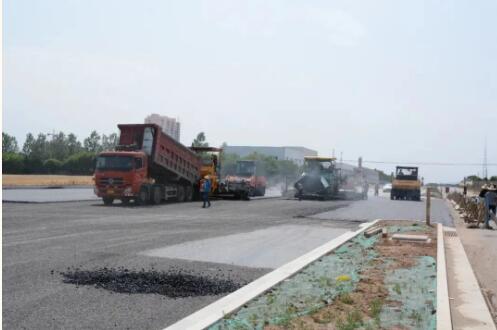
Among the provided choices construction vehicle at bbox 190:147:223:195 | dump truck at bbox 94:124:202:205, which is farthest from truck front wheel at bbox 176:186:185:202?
construction vehicle at bbox 190:147:223:195

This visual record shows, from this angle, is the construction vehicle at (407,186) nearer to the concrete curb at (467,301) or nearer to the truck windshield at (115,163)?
the truck windshield at (115,163)

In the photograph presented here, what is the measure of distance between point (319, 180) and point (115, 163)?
589 inches

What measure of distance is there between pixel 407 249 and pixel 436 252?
0.62 metres

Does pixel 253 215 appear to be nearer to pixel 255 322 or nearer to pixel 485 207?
pixel 485 207

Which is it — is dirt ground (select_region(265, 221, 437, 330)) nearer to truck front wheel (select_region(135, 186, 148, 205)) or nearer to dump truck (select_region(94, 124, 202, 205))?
dump truck (select_region(94, 124, 202, 205))

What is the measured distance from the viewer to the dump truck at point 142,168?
76.4 ft

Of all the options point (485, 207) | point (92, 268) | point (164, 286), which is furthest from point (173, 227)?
point (485, 207)

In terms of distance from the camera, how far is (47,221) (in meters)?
15.6

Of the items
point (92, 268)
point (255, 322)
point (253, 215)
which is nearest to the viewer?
point (255, 322)

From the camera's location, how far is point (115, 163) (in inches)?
925

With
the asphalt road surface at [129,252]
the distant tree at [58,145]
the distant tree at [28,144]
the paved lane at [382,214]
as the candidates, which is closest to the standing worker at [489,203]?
the paved lane at [382,214]

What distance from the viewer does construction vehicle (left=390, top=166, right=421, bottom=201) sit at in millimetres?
39938

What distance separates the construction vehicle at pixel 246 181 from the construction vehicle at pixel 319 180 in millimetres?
2765

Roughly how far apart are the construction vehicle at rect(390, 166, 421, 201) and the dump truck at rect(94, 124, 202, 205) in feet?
62.6
